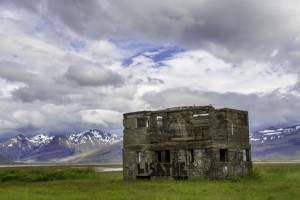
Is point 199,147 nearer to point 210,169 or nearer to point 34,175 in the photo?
point 210,169

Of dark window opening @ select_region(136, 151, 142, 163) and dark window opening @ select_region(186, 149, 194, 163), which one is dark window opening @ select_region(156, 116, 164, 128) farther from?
dark window opening @ select_region(186, 149, 194, 163)

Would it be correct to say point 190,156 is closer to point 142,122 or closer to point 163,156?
point 163,156

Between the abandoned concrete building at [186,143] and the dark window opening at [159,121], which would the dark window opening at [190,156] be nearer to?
the abandoned concrete building at [186,143]

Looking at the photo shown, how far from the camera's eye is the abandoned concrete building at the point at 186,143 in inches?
1721

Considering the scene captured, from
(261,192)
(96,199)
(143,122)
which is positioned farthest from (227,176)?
(96,199)

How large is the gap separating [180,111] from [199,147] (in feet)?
15.0

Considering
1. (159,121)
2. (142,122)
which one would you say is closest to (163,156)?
(159,121)

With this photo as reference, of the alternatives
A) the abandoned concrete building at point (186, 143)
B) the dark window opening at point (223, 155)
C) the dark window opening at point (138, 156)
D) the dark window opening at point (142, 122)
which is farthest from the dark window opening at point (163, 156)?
the dark window opening at point (223, 155)

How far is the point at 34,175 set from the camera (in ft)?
165

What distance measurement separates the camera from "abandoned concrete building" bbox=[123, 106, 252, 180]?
4372cm

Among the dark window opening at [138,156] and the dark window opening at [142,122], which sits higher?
the dark window opening at [142,122]

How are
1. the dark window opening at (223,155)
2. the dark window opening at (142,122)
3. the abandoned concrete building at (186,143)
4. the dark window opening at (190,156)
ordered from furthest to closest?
the dark window opening at (142,122), the dark window opening at (223,155), the dark window opening at (190,156), the abandoned concrete building at (186,143)

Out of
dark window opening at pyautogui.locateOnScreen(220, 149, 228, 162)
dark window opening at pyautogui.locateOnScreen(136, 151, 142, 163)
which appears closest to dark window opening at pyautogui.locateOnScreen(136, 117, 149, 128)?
dark window opening at pyautogui.locateOnScreen(136, 151, 142, 163)

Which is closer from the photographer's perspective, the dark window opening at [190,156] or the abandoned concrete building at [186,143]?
the abandoned concrete building at [186,143]
